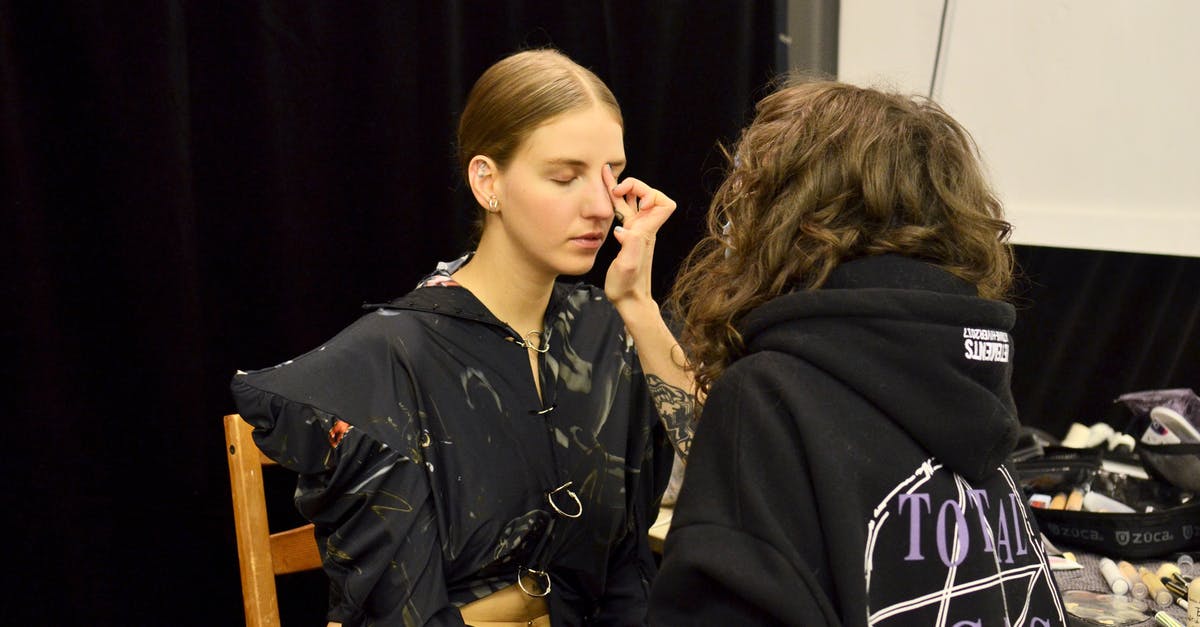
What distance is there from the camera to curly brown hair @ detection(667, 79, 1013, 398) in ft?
2.73

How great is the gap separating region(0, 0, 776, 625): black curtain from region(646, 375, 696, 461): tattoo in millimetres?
748

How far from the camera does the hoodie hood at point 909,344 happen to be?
0.77 metres

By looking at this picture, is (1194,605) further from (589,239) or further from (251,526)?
(251,526)

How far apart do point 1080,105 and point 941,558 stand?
165 centimetres

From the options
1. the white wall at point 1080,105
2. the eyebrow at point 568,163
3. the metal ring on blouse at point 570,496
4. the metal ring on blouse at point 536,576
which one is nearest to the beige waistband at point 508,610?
the metal ring on blouse at point 536,576

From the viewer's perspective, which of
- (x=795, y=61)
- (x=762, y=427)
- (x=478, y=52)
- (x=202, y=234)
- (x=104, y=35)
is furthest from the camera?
(x=795, y=61)

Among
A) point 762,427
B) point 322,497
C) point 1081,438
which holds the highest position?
point 762,427

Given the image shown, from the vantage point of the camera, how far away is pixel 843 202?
0.84 metres

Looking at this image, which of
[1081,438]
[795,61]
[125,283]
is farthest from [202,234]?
[1081,438]

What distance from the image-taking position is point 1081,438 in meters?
1.90

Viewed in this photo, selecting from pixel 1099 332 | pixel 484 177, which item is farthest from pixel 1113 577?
pixel 1099 332

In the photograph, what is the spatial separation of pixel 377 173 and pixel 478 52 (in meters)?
0.34

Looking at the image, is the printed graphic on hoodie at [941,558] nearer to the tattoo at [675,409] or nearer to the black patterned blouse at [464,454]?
the tattoo at [675,409]

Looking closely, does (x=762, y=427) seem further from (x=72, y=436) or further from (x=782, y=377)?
(x=72, y=436)
